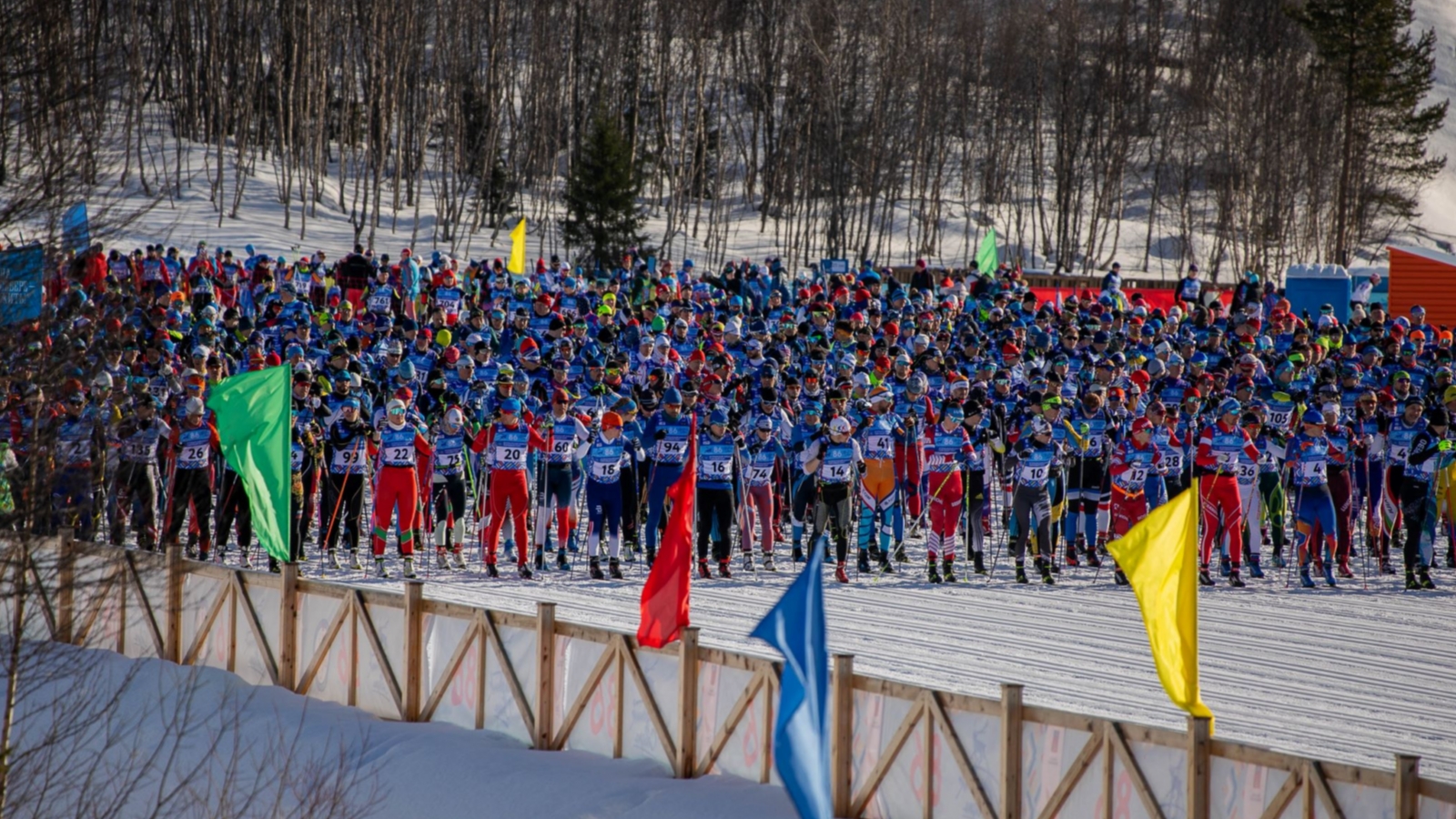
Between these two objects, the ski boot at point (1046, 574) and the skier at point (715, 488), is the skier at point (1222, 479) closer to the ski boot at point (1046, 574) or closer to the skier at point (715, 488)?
the ski boot at point (1046, 574)

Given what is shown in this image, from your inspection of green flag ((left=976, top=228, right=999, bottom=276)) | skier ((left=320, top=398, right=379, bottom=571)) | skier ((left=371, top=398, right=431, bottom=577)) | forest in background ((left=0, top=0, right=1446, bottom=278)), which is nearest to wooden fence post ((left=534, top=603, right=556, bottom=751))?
skier ((left=371, top=398, right=431, bottom=577))

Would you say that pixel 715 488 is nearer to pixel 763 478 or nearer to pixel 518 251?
pixel 763 478

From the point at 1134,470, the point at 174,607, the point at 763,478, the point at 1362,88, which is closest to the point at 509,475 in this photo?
the point at 763,478

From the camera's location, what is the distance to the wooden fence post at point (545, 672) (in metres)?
11.5

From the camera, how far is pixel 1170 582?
9.59m

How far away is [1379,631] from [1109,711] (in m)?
5.17

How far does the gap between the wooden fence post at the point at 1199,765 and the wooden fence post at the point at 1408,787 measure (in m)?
1.10

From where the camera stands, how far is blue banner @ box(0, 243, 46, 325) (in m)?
11.1

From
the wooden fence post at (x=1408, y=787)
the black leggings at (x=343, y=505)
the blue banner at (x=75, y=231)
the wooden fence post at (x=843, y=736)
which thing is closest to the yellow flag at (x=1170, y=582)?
the wooden fence post at (x=1408, y=787)

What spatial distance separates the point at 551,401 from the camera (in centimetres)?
1759

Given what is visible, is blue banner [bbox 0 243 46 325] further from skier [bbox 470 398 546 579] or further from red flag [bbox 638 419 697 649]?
skier [bbox 470 398 546 579]

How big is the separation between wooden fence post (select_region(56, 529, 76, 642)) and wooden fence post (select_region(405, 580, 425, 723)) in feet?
8.63

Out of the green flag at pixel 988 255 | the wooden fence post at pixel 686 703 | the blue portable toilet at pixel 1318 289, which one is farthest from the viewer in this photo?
the blue portable toilet at pixel 1318 289

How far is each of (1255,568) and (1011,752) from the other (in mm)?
10185
